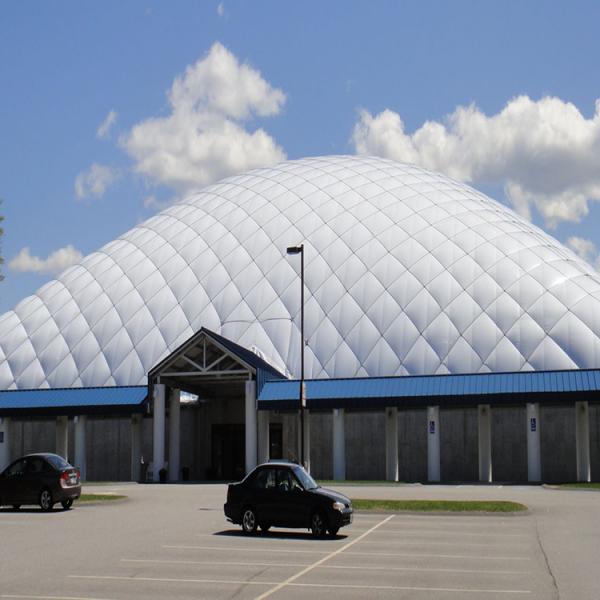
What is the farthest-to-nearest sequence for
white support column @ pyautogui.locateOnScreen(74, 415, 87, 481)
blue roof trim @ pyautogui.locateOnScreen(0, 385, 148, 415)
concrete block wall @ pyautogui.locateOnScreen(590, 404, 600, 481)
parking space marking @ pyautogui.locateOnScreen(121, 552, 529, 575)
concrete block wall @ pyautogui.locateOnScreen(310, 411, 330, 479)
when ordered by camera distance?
concrete block wall @ pyautogui.locateOnScreen(310, 411, 330, 479), white support column @ pyautogui.locateOnScreen(74, 415, 87, 481), blue roof trim @ pyautogui.locateOnScreen(0, 385, 148, 415), concrete block wall @ pyautogui.locateOnScreen(590, 404, 600, 481), parking space marking @ pyautogui.locateOnScreen(121, 552, 529, 575)

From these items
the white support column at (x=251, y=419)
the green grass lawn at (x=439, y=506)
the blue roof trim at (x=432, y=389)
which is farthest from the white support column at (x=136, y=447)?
the green grass lawn at (x=439, y=506)

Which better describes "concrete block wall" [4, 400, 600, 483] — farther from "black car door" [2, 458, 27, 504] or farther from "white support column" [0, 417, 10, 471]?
"black car door" [2, 458, 27, 504]

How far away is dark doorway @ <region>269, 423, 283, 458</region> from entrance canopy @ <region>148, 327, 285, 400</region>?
13.8 ft

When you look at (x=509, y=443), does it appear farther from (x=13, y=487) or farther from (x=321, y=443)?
(x=13, y=487)

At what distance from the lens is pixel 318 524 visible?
22.2 meters

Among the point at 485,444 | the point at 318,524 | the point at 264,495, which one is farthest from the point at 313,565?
the point at 485,444

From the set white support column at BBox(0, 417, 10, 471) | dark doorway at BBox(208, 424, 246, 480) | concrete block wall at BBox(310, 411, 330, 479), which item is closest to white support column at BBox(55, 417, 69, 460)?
white support column at BBox(0, 417, 10, 471)

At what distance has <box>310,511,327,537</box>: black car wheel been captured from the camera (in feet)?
72.6

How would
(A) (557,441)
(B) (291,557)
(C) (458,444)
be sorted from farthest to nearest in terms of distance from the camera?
(C) (458,444) → (A) (557,441) → (B) (291,557)

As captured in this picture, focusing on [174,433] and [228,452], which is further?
[228,452]

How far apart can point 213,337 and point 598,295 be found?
22.2 m

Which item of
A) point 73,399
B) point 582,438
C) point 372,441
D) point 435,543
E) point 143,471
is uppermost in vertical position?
point 73,399

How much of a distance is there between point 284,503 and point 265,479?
76 centimetres

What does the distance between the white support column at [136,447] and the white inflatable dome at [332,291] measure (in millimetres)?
2709
